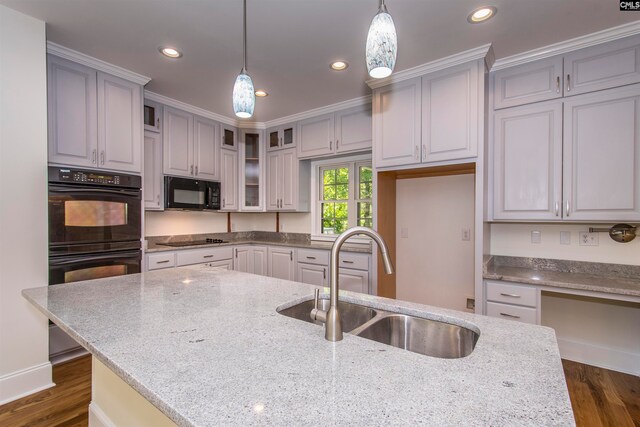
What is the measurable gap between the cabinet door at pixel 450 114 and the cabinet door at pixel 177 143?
2.58 metres

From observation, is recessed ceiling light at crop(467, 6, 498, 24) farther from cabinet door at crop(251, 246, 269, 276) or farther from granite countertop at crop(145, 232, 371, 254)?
cabinet door at crop(251, 246, 269, 276)

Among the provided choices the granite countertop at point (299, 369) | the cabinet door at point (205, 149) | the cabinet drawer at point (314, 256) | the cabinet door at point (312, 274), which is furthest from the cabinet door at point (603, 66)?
the cabinet door at point (205, 149)

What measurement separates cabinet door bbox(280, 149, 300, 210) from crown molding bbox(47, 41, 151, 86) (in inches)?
67.5

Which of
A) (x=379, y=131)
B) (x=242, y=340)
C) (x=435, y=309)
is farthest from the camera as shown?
(x=379, y=131)

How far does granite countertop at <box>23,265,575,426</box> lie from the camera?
0.61 m

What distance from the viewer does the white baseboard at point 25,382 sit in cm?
196

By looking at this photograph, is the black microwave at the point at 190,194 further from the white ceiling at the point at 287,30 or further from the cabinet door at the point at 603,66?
the cabinet door at the point at 603,66

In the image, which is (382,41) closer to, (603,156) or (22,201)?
(603,156)

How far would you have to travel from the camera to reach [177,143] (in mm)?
3436

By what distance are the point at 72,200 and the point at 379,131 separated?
256 centimetres

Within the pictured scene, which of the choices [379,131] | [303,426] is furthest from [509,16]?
[303,426]

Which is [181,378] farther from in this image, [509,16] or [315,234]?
[315,234]

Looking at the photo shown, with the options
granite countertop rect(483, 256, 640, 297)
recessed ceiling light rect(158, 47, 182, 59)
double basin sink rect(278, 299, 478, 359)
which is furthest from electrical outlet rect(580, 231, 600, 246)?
recessed ceiling light rect(158, 47, 182, 59)

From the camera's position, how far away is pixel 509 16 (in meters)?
1.93
